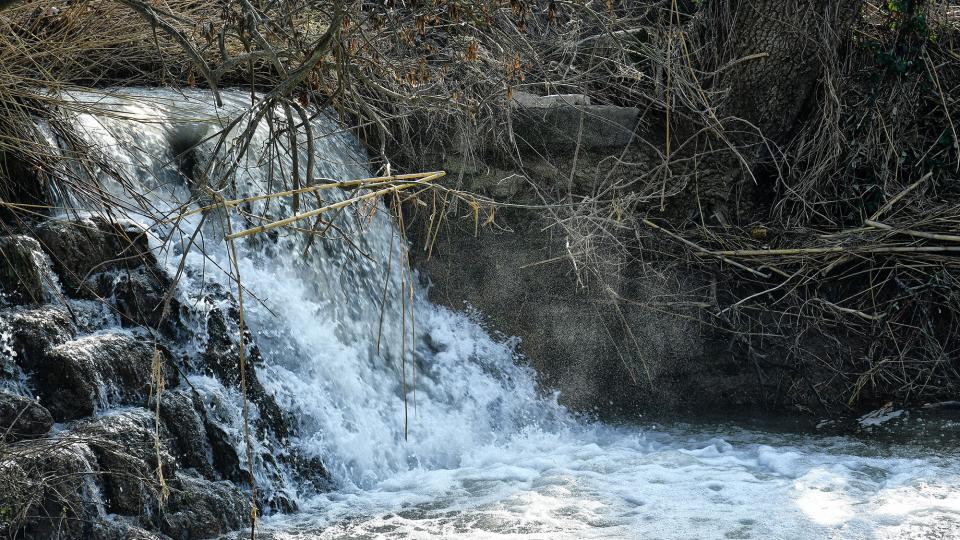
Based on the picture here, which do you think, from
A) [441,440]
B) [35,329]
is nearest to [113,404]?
[35,329]

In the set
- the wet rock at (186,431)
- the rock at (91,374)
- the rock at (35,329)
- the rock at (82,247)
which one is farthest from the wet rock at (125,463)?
the rock at (82,247)

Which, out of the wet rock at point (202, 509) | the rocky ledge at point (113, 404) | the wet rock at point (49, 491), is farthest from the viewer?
the wet rock at point (202, 509)

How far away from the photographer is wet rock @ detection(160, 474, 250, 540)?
415cm

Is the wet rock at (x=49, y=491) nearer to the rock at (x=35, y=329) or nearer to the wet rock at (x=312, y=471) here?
the rock at (x=35, y=329)

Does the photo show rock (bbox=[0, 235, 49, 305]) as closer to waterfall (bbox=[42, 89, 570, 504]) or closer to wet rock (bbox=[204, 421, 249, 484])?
waterfall (bbox=[42, 89, 570, 504])

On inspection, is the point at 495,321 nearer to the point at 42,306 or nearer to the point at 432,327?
the point at 432,327

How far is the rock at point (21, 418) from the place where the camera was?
3939mm

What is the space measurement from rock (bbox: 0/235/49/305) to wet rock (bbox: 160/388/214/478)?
0.70m

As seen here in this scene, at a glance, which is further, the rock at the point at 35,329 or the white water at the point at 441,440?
the white water at the point at 441,440

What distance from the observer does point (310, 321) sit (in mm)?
5672

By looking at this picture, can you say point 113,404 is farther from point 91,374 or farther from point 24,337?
point 24,337

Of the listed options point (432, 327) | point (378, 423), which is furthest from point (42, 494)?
point (432, 327)

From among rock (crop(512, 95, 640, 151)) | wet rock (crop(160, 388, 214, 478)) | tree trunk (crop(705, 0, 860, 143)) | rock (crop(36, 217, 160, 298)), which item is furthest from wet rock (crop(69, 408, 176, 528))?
tree trunk (crop(705, 0, 860, 143))

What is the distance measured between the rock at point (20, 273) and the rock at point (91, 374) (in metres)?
0.28
